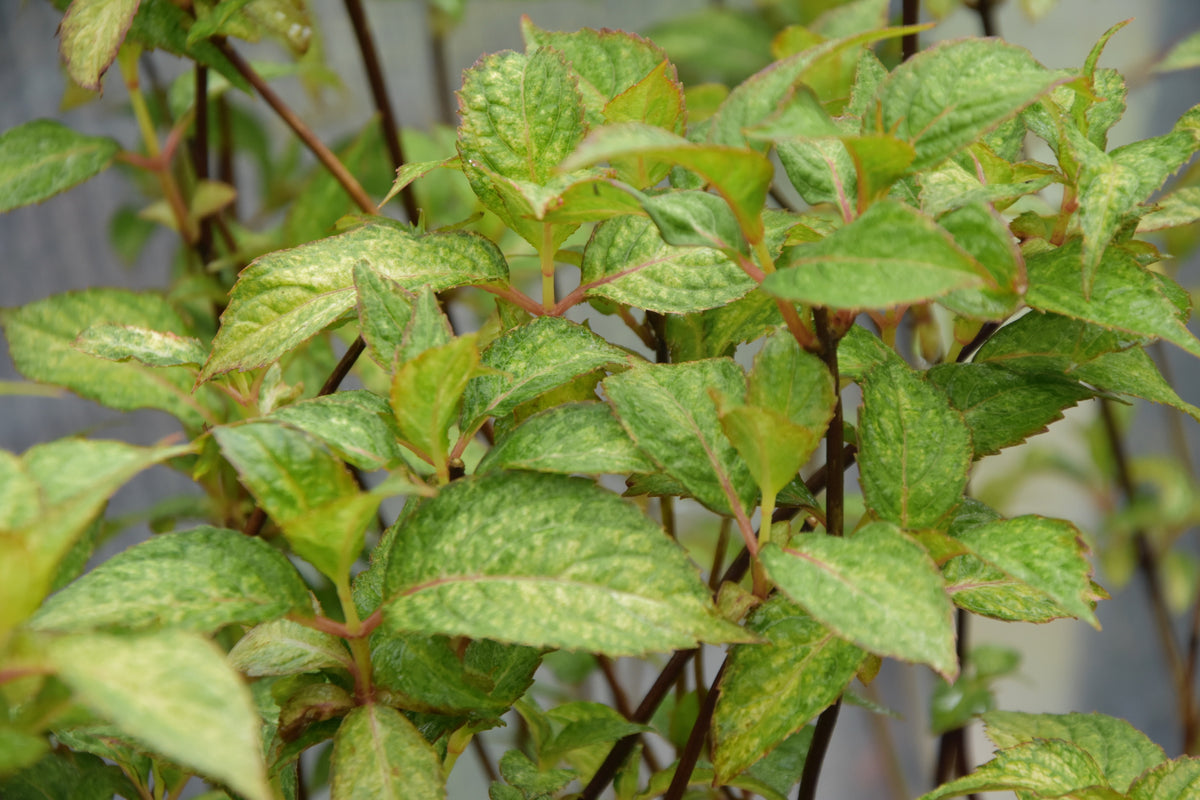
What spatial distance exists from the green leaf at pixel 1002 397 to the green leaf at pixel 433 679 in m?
0.17

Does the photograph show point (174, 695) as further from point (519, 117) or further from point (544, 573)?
point (519, 117)

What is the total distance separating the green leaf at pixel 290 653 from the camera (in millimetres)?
273

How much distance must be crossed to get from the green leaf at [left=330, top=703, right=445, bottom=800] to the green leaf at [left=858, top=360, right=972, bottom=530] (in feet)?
0.48

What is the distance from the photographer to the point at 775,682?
27cm

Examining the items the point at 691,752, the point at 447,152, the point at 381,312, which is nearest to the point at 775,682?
the point at 691,752

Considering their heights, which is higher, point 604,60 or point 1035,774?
point 604,60

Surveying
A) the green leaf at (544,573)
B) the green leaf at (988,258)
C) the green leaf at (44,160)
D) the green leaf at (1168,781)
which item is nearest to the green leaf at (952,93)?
the green leaf at (988,258)

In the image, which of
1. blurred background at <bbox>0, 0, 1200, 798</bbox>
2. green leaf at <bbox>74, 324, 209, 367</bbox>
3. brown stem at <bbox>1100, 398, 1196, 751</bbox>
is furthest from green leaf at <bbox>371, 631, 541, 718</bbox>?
blurred background at <bbox>0, 0, 1200, 798</bbox>

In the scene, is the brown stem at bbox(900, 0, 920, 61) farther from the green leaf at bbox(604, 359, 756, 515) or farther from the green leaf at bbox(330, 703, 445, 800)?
the green leaf at bbox(330, 703, 445, 800)

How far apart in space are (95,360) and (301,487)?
23 centimetres

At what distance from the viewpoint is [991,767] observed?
30cm

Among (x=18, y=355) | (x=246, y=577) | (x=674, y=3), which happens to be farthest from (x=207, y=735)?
(x=674, y=3)

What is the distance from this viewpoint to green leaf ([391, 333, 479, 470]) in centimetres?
25

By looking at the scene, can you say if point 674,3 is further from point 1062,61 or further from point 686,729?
point 686,729
